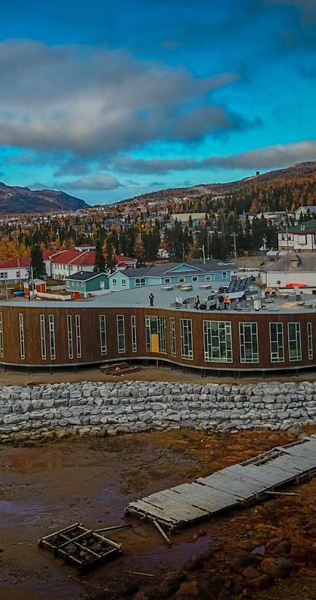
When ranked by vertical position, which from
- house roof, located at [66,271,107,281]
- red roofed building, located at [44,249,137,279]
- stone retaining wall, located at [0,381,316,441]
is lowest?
stone retaining wall, located at [0,381,316,441]

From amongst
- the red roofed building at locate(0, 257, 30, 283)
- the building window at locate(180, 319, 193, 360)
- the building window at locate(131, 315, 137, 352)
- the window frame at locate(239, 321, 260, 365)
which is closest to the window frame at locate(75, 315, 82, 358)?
the building window at locate(131, 315, 137, 352)

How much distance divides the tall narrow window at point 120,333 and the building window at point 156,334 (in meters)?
1.14

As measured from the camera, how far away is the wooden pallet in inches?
589

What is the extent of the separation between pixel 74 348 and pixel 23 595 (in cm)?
1871

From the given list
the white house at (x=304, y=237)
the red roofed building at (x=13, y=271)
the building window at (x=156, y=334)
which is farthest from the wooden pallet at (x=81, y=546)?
the white house at (x=304, y=237)

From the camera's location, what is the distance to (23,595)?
1397 centimetres

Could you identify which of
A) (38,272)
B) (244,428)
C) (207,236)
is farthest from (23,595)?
(207,236)

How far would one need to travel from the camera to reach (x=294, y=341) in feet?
94.2

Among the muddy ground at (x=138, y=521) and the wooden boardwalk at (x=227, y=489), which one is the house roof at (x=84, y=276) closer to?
the muddy ground at (x=138, y=521)

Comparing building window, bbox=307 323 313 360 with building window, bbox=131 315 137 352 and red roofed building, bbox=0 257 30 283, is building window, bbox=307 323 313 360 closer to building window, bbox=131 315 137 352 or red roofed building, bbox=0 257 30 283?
building window, bbox=131 315 137 352

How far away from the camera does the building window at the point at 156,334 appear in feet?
105

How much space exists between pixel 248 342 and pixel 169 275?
2729 cm

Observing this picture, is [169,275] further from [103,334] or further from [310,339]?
[310,339]

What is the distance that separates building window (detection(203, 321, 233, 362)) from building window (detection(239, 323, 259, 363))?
47 cm
